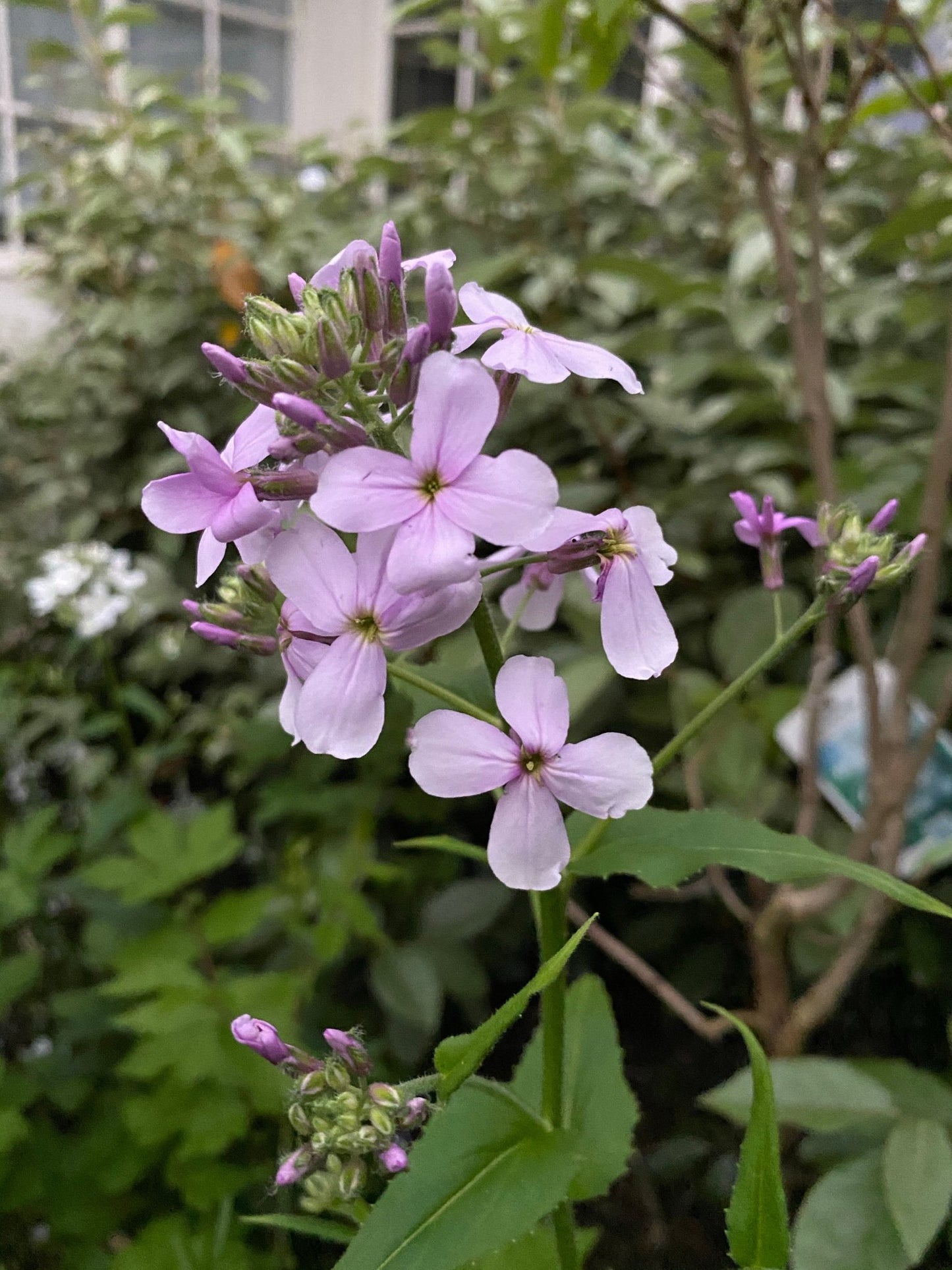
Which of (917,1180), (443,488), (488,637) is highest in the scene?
(443,488)

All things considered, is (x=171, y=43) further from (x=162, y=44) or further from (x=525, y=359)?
(x=525, y=359)

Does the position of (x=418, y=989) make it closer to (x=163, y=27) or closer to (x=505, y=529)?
(x=505, y=529)

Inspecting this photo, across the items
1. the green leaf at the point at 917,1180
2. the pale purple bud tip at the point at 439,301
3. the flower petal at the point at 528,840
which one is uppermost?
the pale purple bud tip at the point at 439,301

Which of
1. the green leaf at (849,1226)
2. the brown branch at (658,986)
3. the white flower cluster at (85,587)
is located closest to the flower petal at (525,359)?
the brown branch at (658,986)

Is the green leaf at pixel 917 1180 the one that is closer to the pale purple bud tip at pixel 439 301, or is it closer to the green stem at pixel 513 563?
the green stem at pixel 513 563

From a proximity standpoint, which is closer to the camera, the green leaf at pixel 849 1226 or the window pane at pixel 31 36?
the green leaf at pixel 849 1226

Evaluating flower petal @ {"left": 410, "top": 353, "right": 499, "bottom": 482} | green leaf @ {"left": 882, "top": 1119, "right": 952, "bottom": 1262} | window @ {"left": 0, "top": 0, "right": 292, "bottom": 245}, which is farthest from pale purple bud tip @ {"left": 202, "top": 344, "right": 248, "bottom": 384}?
window @ {"left": 0, "top": 0, "right": 292, "bottom": 245}

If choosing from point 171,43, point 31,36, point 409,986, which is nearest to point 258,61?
point 171,43
